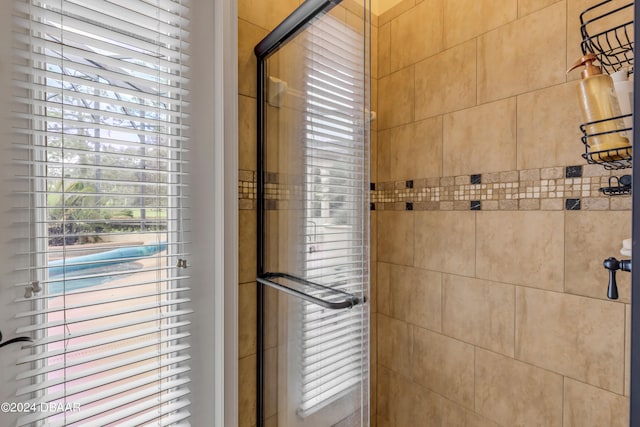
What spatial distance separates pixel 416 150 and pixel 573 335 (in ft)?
3.17

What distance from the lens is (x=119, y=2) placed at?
90 centimetres

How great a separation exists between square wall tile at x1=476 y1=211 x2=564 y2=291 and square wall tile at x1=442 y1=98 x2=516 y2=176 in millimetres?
211

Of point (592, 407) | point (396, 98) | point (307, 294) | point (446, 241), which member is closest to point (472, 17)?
point (396, 98)

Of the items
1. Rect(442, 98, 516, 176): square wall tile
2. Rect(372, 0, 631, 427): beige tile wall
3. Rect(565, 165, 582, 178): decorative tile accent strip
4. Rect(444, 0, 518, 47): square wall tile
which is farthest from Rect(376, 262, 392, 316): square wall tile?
Rect(444, 0, 518, 47): square wall tile

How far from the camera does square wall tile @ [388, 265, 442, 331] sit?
145 centimetres

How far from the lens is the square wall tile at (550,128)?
40.4 inches

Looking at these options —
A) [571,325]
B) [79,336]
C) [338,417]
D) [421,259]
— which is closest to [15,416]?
[79,336]

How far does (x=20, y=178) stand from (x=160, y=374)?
2.28 feet

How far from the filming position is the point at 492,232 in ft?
4.09

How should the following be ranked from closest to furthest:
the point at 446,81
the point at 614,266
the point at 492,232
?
1. the point at 614,266
2. the point at 492,232
3. the point at 446,81

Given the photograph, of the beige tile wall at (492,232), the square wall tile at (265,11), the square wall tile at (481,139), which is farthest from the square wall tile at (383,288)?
the square wall tile at (265,11)

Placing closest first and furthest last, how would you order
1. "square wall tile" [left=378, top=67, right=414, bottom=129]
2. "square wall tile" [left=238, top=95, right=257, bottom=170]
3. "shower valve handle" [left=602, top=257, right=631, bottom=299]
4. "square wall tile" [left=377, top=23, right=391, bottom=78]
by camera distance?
"shower valve handle" [left=602, top=257, right=631, bottom=299]
"square wall tile" [left=238, top=95, right=257, bottom=170]
"square wall tile" [left=378, top=67, right=414, bottom=129]
"square wall tile" [left=377, top=23, right=391, bottom=78]

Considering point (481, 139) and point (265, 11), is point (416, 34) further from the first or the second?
point (265, 11)

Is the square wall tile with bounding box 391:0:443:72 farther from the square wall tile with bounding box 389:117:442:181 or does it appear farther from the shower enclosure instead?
the shower enclosure
